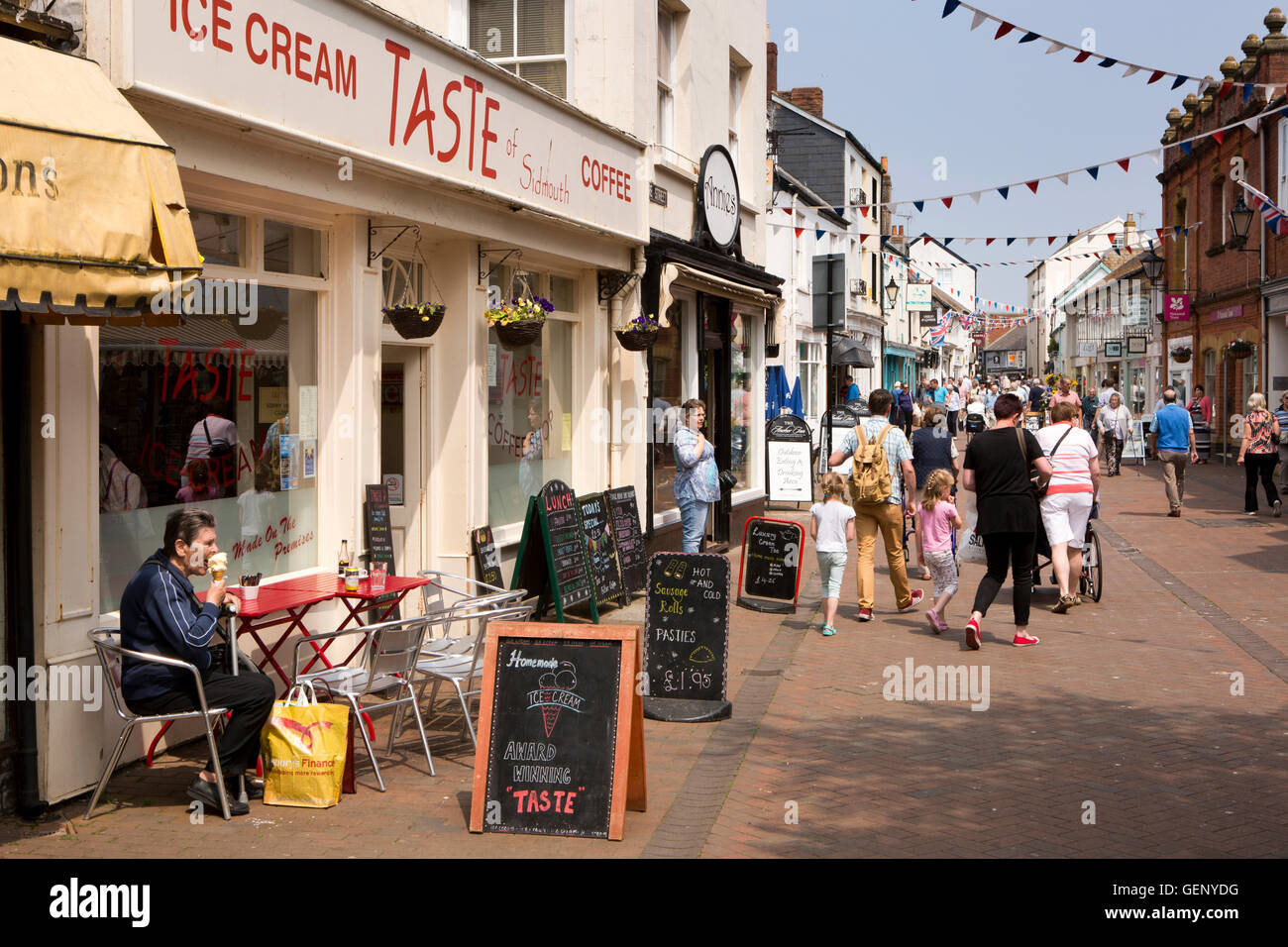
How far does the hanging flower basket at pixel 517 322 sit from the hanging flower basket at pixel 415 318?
44.5 inches

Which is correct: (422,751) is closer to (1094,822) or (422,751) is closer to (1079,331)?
(1094,822)

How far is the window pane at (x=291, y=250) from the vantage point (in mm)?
7824

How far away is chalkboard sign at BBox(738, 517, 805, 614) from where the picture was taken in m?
11.7

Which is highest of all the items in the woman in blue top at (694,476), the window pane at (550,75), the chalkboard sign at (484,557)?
the window pane at (550,75)

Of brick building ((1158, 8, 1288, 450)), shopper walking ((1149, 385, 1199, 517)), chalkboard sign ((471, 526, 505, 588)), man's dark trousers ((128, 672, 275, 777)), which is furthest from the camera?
brick building ((1158, 8, 1288, 450))

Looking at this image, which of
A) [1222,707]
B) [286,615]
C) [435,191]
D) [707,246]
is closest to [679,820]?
[286,615]

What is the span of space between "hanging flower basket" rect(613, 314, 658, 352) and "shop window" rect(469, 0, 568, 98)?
2299mm

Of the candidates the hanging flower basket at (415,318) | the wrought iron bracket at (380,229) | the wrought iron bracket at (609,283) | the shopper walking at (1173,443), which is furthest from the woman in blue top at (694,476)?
the shopper walking at (1173,443)

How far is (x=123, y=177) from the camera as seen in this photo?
5145mm

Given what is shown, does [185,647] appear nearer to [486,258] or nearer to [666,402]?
[486,258]

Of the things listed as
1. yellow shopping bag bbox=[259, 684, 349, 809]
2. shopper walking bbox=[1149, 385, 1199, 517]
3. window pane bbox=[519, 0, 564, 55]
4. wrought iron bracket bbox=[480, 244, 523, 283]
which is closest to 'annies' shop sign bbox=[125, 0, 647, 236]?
wrought iron bracket bbox=[480, 244, 523, 283]

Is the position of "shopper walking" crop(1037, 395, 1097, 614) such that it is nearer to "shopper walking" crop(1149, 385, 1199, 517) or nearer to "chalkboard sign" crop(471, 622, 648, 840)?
"chalkboard sign" crop(471, 622, 648, 840)

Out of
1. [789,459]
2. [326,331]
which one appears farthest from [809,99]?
[326,331]

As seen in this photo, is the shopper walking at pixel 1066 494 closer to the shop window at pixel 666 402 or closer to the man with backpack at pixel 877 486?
the man with backpack at pixel 877 486
